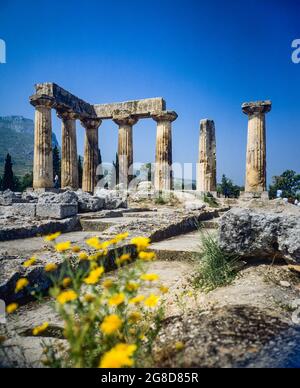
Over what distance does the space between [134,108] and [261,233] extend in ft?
58.0

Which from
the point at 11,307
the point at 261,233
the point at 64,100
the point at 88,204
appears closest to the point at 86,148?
the point at 64,100

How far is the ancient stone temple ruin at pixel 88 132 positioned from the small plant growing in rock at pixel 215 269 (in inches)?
563

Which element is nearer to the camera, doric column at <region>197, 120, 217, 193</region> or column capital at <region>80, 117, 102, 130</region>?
doric column at <region>197, 120, 217, 193</region>

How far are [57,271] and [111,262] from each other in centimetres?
93

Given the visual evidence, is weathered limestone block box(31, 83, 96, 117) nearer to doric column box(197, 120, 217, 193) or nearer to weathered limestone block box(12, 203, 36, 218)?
doric column box(197, 120, 217, 193)

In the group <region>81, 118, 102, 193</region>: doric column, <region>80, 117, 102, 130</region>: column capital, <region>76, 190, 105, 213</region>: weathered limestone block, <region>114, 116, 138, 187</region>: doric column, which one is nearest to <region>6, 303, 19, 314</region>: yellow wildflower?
<region>76, 190, 105, 213</region>: weathered limestone block

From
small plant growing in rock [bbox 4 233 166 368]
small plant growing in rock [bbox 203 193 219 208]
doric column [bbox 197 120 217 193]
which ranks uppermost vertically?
doric column [bbox 197 120 217 193]

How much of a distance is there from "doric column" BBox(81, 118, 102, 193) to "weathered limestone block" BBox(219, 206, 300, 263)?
725 inches

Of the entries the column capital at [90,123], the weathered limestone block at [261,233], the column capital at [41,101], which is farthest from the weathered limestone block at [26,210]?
the column capital at [90,123]

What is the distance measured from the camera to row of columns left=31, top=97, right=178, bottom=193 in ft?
52.5

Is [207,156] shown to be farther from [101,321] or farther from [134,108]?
[101,321]

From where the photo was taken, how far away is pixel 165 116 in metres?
18.5
